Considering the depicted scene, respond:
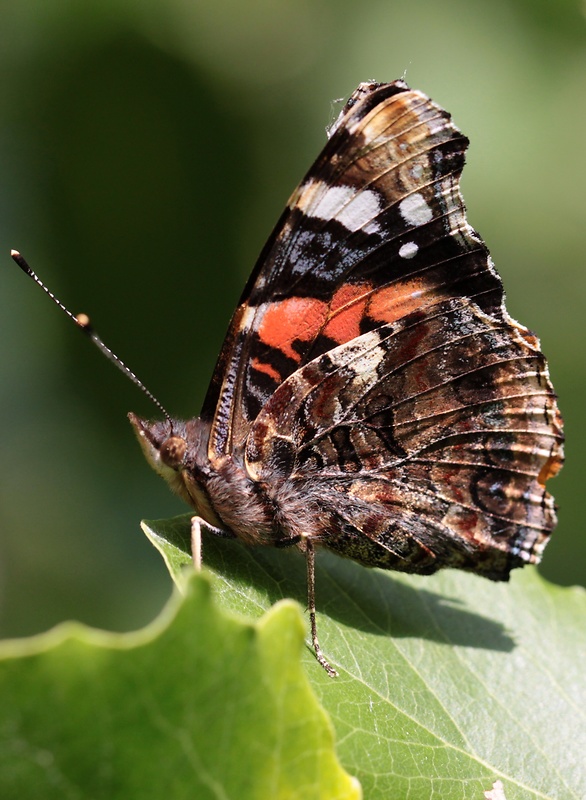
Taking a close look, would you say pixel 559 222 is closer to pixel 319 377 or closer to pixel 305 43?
pixel 305 43

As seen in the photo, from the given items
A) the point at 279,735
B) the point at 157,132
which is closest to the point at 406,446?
the point at 279,735

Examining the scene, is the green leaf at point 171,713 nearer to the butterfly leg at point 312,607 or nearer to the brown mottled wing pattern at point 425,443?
the butterfly leg at point 312,607

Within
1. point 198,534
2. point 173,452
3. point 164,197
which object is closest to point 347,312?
point 173,452

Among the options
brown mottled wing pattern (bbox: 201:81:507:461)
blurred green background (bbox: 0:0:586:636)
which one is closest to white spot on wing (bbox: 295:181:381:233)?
brown mottled wing pattern (bbox: 201:81:507:461)

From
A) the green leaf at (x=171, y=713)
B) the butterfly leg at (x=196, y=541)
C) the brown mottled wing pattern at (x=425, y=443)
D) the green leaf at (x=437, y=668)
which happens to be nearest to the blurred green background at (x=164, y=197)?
the green leaf at (x=437, y=668)

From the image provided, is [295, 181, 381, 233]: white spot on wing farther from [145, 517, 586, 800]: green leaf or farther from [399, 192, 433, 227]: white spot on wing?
[145, 517, 586, 800]: green leaf
